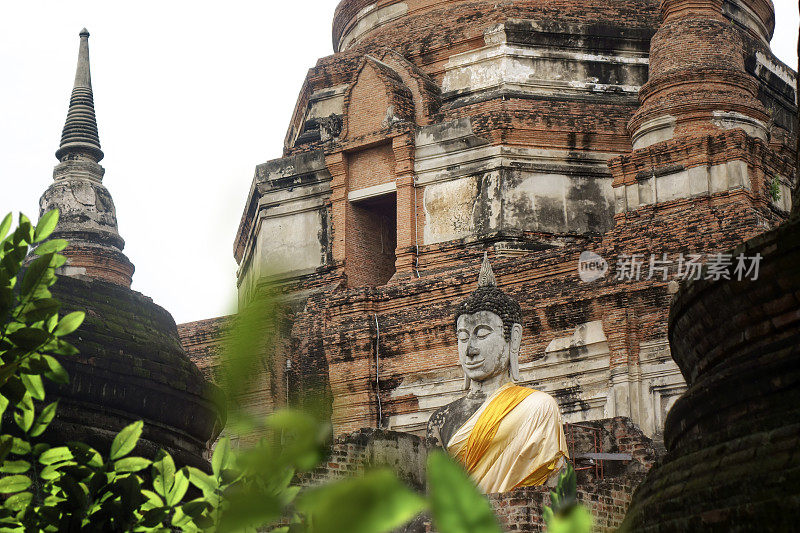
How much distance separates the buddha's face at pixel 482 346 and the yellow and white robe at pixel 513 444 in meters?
1.31

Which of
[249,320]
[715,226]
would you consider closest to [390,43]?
[715,226]

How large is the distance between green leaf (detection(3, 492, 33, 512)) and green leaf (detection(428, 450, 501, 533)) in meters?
1.79

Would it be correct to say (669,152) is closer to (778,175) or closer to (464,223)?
(778,175)

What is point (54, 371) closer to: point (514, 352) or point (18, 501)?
point (18, 501)

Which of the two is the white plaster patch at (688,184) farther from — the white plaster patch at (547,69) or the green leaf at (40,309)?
the green leaf at (40,309)

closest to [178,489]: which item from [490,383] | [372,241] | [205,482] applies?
[205,482]

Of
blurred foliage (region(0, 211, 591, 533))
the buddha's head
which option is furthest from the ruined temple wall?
blurred foliage (region(0, 211, 591, 533))

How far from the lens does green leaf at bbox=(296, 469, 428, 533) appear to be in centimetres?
135

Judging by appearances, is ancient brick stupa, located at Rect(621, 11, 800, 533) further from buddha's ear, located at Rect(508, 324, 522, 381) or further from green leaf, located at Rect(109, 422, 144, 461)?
buddha's ear, located at Rect(508, 324, 522, 381)

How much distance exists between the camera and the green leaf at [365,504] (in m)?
1.35

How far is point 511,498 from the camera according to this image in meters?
6.99

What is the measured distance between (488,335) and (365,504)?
28.5 ft

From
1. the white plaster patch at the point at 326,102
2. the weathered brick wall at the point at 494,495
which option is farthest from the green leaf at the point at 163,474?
the white plaster patch at the point at 326,102

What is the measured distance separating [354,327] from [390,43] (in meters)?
6.86
